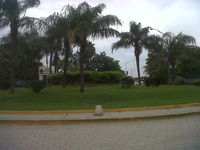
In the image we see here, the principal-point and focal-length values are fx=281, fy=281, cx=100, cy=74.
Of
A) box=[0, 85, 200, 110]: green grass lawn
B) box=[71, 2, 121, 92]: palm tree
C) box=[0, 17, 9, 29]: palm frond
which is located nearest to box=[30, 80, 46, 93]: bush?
box=[0, 85, 200, 110]: green grass lawn

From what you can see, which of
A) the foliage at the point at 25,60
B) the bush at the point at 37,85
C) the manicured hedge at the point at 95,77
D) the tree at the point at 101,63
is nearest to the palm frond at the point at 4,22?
the bush at the point at 37,85

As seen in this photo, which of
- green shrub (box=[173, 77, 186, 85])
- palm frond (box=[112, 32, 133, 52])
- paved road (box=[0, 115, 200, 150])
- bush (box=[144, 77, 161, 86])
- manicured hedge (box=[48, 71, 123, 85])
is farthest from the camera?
manicured hedge (box=[48, 71, 123, 85])

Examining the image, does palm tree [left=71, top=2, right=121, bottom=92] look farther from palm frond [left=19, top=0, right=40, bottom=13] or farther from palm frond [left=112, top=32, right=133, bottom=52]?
palm frond [left=112, top=32, right=133, bottom=52]

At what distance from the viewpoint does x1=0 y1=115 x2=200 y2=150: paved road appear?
6.83 meters

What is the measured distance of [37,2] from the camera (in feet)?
69.8

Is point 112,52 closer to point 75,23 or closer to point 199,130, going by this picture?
point 75,23

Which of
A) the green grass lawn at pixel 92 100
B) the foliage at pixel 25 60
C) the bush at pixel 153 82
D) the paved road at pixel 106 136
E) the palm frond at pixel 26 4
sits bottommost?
the paved road at pixel 106 136

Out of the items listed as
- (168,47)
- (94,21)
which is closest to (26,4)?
(94,21)

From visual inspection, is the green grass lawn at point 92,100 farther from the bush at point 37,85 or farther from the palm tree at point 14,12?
the palm tree at point 14,12

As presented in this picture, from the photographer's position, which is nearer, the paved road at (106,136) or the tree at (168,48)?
the paved road at (106,136)

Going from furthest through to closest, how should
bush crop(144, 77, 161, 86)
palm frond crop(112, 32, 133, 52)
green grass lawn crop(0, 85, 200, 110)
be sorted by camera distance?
palm frond crop(112, 32, 133, 52) < bush crop(144, 77, 161, 86) < green grass lawn crop(0, 85, 200, 110)

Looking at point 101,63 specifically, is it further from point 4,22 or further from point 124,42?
point 4,22

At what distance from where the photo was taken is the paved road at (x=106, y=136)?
6829 millimetres

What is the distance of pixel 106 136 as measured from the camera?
27.0ft
